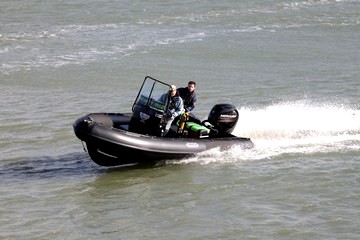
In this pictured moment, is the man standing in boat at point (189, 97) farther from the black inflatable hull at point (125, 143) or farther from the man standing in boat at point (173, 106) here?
the black inflatable hull at point (125, 143)

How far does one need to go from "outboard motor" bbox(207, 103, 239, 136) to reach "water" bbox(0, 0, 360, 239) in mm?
510

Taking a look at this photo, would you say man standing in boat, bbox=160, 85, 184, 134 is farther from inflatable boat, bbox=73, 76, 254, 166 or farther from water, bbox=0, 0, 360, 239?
water, bbox=0, 0, 360, 239

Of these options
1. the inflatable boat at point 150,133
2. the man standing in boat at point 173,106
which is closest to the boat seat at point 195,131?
the inflatable boat at point 150,133

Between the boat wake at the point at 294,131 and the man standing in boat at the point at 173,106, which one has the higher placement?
the man standing in boat at the point at 173,106

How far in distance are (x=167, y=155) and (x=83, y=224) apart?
257 cm

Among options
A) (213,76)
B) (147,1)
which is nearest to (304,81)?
(213,76)

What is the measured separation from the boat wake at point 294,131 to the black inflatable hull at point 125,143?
0.21 m

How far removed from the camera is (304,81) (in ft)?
61.5

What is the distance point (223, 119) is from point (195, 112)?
2933 mm

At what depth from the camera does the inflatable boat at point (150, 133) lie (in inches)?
445

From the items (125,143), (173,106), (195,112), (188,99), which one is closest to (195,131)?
(188,99)

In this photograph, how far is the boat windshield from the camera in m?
12.1

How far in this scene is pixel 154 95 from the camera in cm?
1225

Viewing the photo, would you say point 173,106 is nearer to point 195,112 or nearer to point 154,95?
point 154,95
